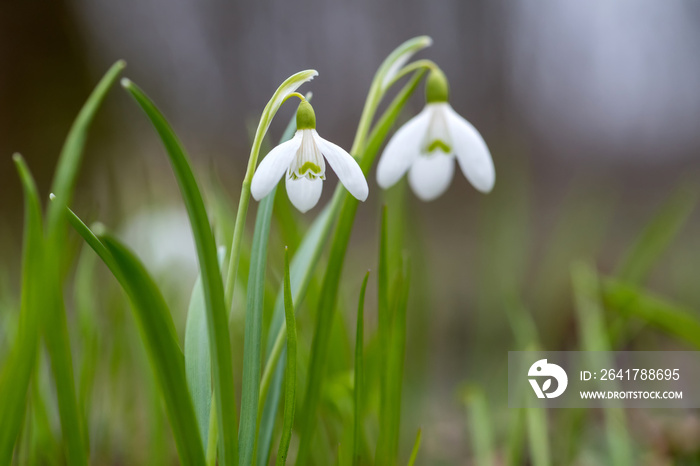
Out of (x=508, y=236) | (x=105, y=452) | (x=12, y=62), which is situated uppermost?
(x=12, y=62)

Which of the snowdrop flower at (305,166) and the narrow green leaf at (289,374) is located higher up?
the snowdrop flower at (305,166)

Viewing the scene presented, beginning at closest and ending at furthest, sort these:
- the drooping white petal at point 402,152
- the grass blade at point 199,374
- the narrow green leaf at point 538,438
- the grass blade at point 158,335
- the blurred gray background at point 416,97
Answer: the grass blade at point 158,335 → the grass blade at point 199,374 → the drooping white petal at point 402,152 → the narrow green leaf at point 538,438 → the blurred gray background at point 416,97

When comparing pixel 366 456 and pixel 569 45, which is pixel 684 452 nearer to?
pixel 366 456

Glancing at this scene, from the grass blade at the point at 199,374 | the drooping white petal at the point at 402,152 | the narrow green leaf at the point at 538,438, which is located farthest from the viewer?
the narrow green leaf at the point at 538,438

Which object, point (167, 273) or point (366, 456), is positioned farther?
point (167, 273)

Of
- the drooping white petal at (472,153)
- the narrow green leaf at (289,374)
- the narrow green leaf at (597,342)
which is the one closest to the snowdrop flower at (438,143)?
Result: the drooping white petal at (472,153)

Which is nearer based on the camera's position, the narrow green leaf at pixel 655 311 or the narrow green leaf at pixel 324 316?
the narrow green leaf at pixel 324 316

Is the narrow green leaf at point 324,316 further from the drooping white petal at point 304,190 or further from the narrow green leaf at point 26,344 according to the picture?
the narrow green leaf at point 26,344

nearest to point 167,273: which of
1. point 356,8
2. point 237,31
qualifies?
point 237,31
